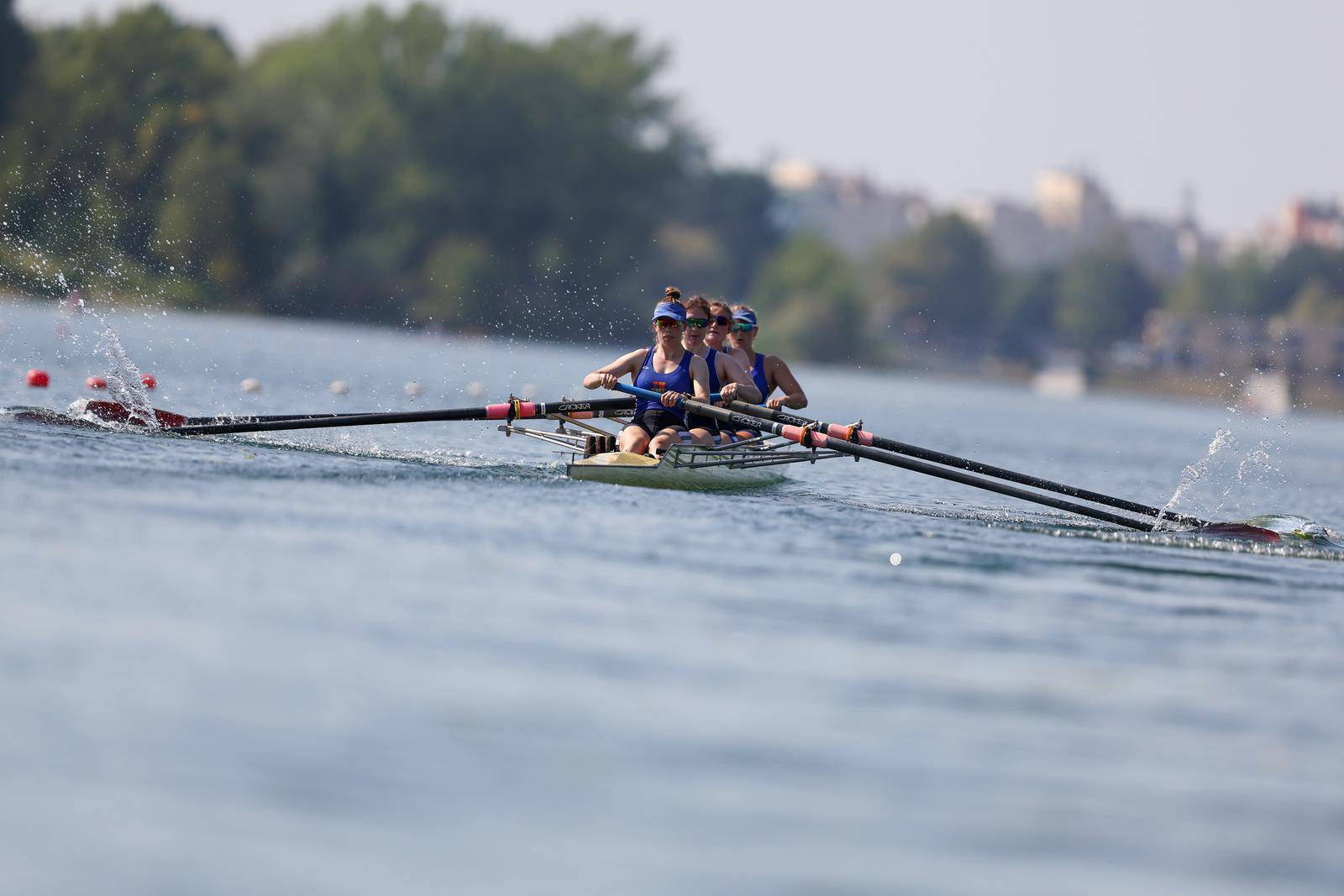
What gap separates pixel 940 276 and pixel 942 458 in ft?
392

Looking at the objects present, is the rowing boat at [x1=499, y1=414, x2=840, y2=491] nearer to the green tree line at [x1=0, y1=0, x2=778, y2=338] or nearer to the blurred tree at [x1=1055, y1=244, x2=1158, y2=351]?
the green tree line at [x1=0, y1=0, x2=778, y2=338]

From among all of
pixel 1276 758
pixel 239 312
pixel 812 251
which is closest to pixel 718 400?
pixel 1276 758

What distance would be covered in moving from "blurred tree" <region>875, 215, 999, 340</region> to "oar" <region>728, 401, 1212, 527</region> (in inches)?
4563

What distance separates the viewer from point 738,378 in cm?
1480

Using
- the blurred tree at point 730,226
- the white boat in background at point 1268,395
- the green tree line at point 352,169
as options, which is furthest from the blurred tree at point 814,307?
the white boat in background at point 1268,395

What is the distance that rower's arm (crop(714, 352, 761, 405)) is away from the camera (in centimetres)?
1473

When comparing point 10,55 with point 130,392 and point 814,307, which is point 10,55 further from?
point 130,392

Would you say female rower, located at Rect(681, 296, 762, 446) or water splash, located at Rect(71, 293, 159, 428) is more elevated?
female rower, located at Rect(681, 296, 762, 446)

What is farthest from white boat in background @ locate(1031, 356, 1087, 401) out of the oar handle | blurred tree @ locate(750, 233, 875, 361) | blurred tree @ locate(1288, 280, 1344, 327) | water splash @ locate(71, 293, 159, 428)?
water splash @ locate(71, 293, 159, 428)

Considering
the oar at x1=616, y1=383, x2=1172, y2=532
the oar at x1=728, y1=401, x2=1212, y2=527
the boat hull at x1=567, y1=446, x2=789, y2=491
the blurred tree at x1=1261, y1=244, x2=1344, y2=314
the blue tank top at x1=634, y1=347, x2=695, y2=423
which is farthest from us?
the blurred tree at x1=1261, y1=244, x2=1344, y2=314

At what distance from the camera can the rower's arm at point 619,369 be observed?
14.2 meters

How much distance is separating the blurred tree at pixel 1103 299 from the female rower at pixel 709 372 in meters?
122

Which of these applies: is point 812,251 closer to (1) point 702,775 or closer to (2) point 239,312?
(2) point 239,312

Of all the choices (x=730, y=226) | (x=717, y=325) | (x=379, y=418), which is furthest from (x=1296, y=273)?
(x=379, y=418)
